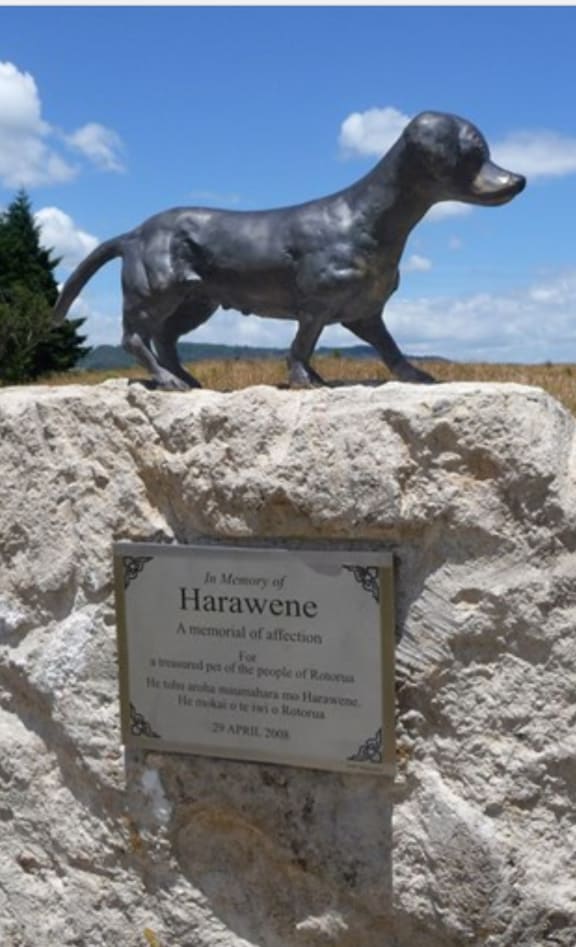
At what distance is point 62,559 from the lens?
3447mm

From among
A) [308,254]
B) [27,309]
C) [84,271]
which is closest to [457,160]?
[308,254]

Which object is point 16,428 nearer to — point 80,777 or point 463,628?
point 80,777

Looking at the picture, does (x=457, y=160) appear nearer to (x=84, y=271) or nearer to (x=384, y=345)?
(x=384, y=345)

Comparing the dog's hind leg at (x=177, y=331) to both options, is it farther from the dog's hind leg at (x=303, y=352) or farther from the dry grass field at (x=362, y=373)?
the dry grass field at (x=362, y=373)

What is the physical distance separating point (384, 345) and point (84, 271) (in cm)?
109

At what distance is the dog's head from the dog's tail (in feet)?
3.54

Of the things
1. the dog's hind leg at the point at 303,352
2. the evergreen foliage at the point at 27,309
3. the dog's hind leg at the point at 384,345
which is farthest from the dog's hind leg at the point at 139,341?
the evergreen foliage at the point at 27,309

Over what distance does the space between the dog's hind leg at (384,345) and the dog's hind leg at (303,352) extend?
0.18m

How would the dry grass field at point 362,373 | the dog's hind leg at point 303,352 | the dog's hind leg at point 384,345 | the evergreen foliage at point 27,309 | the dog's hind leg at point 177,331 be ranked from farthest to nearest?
the evergreen foliage at point 27,309, the dry grass field at point 362,373, the dog's hind leg at point 177,331, the dog's hind leg at point 384,345, the dog's hind leg at point 303,352

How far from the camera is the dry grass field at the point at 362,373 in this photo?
6379 mm

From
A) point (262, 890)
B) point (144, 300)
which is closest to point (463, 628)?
point (262, 890)

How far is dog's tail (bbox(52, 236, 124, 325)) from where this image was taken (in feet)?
12.3

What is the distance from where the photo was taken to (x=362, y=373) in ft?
23.8

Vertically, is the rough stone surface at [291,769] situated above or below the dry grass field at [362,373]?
below
